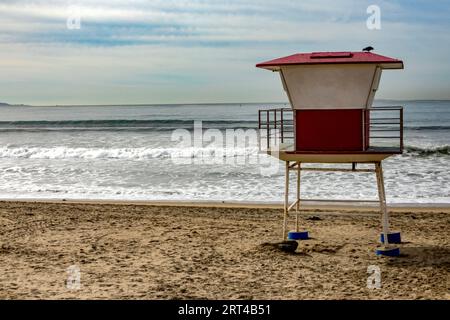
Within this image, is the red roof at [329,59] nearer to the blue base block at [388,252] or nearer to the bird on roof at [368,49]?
the bird on roof at [368,49]

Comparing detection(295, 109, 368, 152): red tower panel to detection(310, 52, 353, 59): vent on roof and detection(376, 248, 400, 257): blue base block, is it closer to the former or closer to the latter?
detection(310, 52, 353, 59): vent on roof

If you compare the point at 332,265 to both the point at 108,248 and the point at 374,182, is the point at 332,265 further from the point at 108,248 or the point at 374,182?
the point at 374,182

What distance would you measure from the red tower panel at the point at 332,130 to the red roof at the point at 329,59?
2.43 feet

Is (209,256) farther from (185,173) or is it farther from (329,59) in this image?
(185,173)

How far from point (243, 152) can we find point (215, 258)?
19.8 metres

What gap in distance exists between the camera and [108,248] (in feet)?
32.8

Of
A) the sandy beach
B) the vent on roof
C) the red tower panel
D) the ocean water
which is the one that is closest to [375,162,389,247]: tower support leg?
the sandy beach

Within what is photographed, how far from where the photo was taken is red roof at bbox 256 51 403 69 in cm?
898

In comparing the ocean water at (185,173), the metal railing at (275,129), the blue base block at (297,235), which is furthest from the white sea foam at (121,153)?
the blue base block at (297,235)

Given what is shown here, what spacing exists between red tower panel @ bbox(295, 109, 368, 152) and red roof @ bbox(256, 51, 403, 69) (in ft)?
2.43

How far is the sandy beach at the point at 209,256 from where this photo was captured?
771cm

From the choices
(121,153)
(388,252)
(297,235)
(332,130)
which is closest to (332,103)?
(332,130)

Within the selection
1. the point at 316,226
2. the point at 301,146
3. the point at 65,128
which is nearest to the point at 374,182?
the point at 316,226

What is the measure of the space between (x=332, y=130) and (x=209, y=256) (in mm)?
2621
